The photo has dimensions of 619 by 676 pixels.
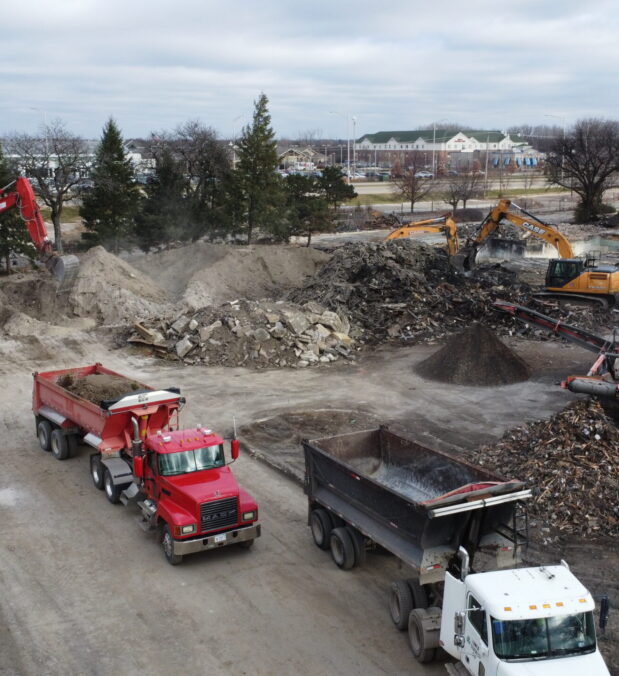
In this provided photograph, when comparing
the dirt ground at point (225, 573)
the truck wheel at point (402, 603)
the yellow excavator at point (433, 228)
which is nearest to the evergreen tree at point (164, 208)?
the yellow excavator at point (433, 228)

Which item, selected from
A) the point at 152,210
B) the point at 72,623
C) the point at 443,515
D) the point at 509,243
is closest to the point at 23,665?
the point at 72,623

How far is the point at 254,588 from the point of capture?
38.8 ft

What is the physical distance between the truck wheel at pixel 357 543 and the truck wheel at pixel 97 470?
5.74 meters

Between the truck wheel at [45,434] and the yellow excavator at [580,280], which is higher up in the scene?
the yellow excavator at [580,280]

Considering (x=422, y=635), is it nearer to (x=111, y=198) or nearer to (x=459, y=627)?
(x=459, y=627)

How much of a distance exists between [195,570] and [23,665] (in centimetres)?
315

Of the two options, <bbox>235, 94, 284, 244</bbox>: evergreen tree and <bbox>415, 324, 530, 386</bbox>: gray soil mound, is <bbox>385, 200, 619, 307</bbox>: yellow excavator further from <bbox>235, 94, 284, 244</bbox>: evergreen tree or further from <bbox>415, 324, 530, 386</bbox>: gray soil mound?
<bbox>235, 94, 284, 244</bbox>: evergreen tree

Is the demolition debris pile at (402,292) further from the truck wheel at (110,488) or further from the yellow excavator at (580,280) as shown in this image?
the truck wheel at (110,488)

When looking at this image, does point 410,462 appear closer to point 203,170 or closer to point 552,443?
point 552,443

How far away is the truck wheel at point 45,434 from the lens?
694 inches

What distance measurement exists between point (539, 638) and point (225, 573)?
18.9 feet

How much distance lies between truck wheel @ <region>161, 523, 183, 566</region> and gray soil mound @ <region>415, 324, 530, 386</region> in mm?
12478

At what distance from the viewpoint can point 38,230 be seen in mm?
26422

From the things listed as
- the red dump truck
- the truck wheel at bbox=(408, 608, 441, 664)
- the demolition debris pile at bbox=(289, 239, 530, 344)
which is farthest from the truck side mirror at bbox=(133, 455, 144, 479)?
the demolition debris pile at bbox=(289, 239, 530, 344)
